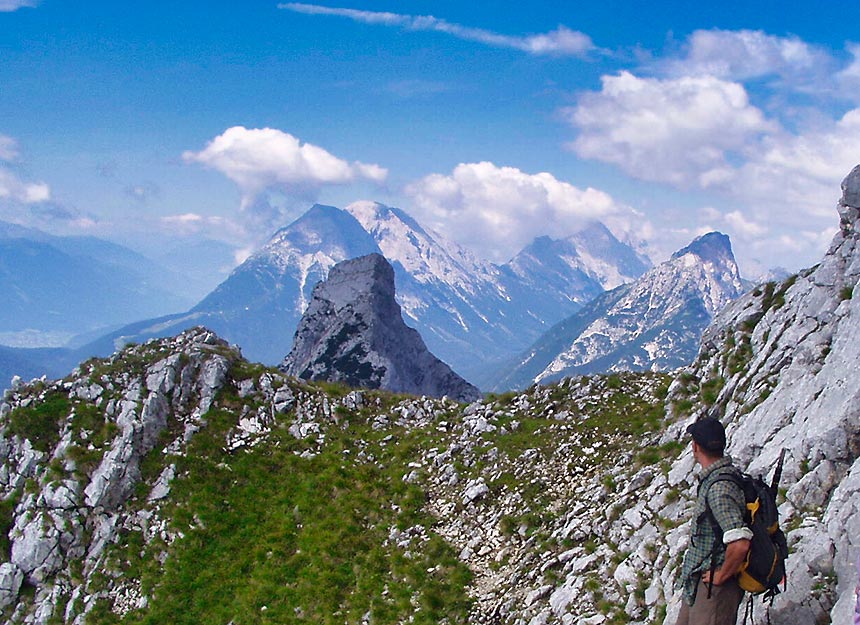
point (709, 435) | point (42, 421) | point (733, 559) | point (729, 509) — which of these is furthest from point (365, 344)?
point (733, 559)

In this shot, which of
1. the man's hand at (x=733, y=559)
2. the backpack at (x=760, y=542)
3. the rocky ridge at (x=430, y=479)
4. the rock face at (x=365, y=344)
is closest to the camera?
the man's hand at (x=733, y=559)

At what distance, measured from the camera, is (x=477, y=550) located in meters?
19.8

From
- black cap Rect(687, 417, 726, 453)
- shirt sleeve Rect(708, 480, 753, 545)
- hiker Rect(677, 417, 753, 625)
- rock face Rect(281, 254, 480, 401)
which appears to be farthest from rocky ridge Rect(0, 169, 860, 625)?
rock face Rect(281, 254, 480, 401)

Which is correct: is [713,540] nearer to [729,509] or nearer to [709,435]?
[729,509]

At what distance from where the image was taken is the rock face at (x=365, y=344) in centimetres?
9431

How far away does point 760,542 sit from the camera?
26.3ft

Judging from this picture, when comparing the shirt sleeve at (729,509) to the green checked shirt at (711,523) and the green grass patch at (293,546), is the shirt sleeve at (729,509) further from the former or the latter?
the green grass patch at (293,546)

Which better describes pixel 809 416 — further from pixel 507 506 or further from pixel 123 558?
pixel 123 558

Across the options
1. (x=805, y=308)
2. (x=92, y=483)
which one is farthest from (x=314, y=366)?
(x=805, y=308)

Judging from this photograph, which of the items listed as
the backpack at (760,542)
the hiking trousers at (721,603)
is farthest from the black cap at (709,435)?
the hiking trousers at (721,603)

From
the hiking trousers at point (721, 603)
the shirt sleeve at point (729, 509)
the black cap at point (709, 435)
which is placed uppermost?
the black cap at point (709, 435)

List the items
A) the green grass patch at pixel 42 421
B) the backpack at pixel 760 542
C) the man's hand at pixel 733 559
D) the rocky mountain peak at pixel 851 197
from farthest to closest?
the green grass patch at pixel 42 421 → the rocky mountain peak at pixel 851 197 → the backpack at pixel 760 542 → the man's hand at pixel 733 559

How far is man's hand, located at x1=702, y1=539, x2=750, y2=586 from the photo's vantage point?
7.86 meters

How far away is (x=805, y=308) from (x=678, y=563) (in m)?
9.14
